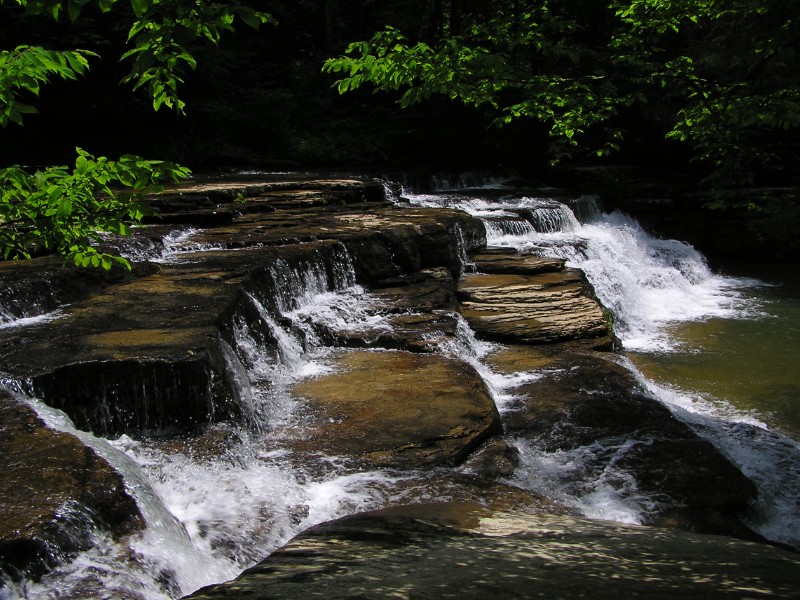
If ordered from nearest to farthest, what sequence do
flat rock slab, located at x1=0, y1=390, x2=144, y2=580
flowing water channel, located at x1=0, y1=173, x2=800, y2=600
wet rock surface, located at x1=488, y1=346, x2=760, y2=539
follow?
flat rock slab, located at x1=0, y1=390, x2=144, y2=580 → flowing water channel, located at x1=0, y1=173, x2=800, y2=600 → wet rock surface, located at x1=488, y1=346, x2=760, y2=539

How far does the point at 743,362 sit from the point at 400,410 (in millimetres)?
5807

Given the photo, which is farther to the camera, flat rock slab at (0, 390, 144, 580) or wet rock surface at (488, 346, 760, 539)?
wet rock surface at (488, 346, 760, 539)

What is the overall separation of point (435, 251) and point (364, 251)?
135cm

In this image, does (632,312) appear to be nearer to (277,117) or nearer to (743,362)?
(743,362)

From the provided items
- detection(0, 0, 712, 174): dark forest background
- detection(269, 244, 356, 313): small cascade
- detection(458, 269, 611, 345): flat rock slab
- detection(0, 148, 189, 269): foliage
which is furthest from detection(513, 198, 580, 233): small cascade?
detection(0, 148, 189, 269): foliage

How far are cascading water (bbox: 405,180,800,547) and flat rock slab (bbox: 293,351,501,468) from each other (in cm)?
51

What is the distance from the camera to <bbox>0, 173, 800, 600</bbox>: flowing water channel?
11.1 feet

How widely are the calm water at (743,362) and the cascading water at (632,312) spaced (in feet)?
0.67

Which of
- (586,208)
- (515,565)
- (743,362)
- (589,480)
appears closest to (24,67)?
(515,565)

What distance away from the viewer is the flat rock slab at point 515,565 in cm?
195

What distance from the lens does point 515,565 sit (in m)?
2.24

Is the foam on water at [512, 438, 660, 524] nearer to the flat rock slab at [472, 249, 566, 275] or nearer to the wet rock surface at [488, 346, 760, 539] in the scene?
the wet rock surface at [488, 346, 760, 539]

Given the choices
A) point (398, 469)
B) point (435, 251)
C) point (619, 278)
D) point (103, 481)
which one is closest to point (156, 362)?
point (103, 481)

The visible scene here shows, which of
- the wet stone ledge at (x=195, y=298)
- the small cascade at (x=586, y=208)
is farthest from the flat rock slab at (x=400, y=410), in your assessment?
the small cascade at (x=586, y=208)
